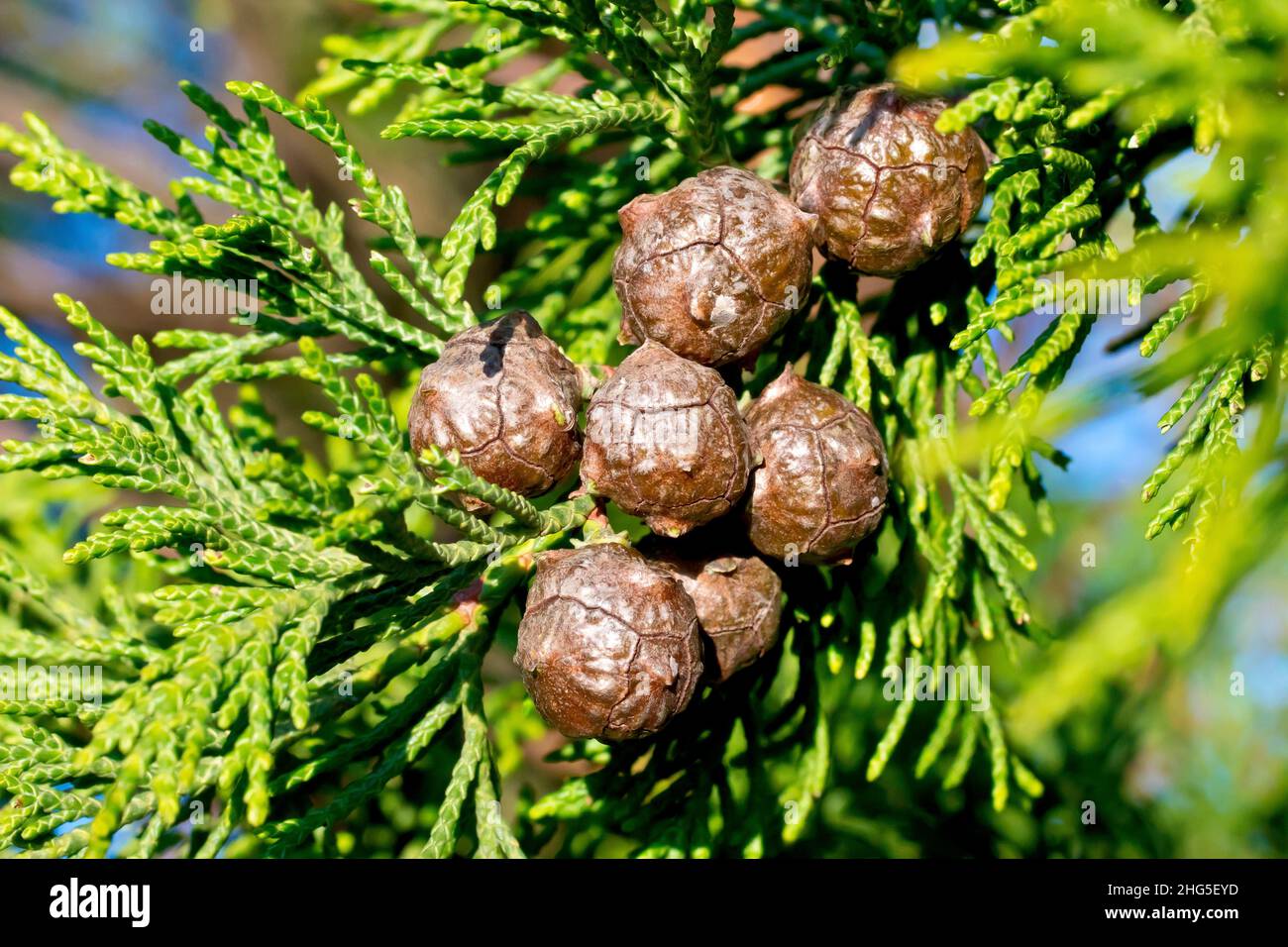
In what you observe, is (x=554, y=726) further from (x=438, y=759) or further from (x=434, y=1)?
(x=434, y=1)

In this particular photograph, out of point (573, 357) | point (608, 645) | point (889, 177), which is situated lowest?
point (608, 645)

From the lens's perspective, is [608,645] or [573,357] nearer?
[608,645]

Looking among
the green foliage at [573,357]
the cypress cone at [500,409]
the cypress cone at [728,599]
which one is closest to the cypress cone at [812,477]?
the cypress cone at [728,599]

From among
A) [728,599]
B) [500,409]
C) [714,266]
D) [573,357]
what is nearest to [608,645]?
[728,599]

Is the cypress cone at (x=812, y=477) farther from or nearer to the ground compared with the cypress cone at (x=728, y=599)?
farther from the ground

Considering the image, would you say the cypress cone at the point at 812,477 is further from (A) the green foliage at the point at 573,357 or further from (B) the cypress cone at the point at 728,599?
(A) the green foliage at the point at 573,357

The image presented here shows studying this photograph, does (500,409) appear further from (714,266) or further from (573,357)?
(573,357)

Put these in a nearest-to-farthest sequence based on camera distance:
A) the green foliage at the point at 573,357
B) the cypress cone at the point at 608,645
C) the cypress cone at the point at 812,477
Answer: the green foliage at the point at 573,357 → the cypress cone at the point at 608,645 → the cypress cone at the point at 812,477

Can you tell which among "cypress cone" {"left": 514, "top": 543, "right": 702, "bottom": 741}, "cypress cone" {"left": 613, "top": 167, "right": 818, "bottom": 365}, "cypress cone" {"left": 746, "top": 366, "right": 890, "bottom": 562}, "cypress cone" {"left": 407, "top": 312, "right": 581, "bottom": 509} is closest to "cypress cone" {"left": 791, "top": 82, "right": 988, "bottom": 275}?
"cypress cone" {"left": 613, "top": 167, "right": 818, "bottom": 365}

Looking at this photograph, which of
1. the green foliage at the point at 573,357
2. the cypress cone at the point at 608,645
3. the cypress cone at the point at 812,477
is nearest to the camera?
the green foliage at the point at 573,357
